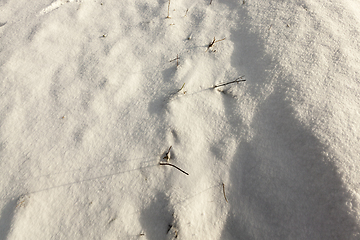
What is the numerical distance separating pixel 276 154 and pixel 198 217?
563mm

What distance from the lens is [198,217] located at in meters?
1.00

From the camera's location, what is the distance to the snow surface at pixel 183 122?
992 mm

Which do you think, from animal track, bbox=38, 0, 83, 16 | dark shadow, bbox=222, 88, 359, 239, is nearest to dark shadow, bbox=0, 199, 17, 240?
dark shadow, bbox=222, 88, 359, 239

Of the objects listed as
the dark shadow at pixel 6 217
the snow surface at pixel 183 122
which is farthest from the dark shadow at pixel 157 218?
the dark shadow at pixel 6 217

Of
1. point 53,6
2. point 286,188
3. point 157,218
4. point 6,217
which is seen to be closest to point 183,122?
point 157,218

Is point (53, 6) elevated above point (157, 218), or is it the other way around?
point (53, 6)

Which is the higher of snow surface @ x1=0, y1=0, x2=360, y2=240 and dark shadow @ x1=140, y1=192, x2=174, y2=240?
snow surface @ x1=0, y1=0, x2=360, y2=240

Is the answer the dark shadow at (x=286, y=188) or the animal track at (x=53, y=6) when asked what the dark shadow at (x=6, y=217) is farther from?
the animal track at (x=53, y=6)

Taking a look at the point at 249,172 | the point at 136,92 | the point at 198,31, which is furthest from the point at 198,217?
the point at 198,31

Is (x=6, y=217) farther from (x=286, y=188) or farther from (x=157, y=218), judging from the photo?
(x=286, y=188)

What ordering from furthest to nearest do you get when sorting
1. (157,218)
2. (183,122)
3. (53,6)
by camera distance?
(53,6) → (183,122) → (157,218)

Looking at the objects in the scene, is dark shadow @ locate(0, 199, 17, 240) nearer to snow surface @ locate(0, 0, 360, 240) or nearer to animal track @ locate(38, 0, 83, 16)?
snow surface @ locate(0, 0, 360, 240)

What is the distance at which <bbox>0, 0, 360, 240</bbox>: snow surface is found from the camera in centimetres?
99

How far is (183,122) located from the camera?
121 centimetres
